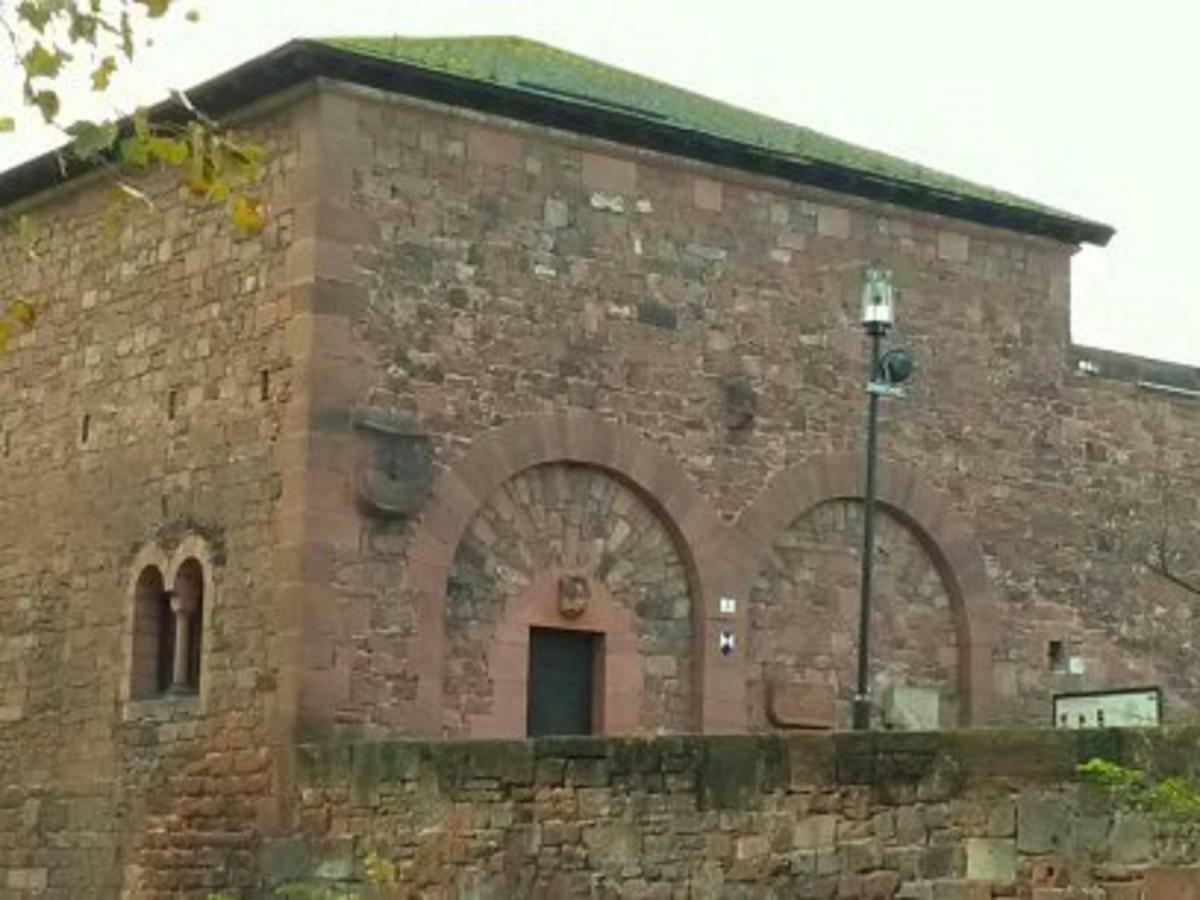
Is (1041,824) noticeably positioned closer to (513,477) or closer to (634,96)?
(513,477)

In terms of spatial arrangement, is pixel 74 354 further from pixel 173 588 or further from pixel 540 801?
pixel 540 801

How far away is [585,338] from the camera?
1980 centimetres

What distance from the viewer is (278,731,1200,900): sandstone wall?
1106 cm

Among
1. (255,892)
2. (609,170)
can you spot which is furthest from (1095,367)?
(255,892)

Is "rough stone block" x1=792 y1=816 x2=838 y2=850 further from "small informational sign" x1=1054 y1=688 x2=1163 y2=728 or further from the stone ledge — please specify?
"small informational sign" x1=1054 y1=688 x2=1163 y2=728

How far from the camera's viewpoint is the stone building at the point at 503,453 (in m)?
18.4

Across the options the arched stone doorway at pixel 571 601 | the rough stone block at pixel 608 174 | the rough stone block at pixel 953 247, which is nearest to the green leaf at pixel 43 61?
the arched stone doorway at pixel 571 601

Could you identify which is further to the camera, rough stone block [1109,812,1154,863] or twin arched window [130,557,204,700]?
twin arched window [130,557,204,700]

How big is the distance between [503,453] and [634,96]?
4028 mm

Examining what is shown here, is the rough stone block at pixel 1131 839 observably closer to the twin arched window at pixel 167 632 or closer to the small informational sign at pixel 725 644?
the small informational sign at pixel 725 644

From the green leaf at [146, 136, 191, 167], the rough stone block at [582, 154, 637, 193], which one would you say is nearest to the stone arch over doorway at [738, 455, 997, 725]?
the rough stone block at [582, 154, 637, 193]

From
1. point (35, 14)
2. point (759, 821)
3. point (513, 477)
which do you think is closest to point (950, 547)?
point (513, 477)

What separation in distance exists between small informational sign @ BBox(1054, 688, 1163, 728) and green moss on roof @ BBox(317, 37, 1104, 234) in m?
5.79

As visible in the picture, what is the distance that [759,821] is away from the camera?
12820mm
